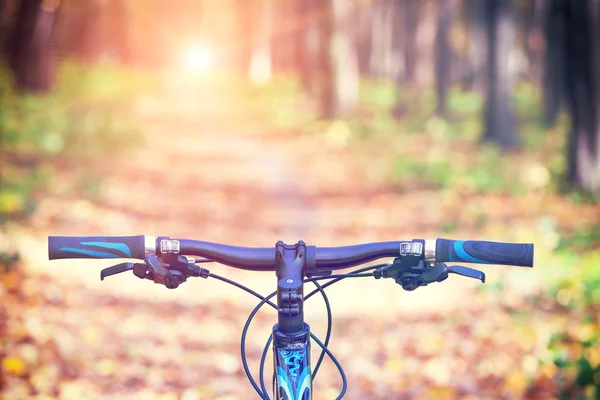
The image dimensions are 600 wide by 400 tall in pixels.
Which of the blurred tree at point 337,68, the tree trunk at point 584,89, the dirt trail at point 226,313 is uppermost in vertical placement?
the blurred tree at point 337,68

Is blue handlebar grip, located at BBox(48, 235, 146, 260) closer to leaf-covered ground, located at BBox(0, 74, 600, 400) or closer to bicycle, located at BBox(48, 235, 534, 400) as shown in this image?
bicycle, located at BBox(48, 235, 534, 400)

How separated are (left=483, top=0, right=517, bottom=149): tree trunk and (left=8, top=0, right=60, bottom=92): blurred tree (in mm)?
12939

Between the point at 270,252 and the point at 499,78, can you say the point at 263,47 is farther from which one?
the point at 270,252

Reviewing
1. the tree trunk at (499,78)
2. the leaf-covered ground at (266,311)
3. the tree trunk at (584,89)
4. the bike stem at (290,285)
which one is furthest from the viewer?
the tree trunk at (499,78)

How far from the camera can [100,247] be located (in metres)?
2.20

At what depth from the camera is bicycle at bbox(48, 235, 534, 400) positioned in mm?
2102

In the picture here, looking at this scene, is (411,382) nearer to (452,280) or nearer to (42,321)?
(452,280)

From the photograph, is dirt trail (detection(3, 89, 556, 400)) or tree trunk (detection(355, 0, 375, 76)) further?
tree trunk (detection(355, 0, 375, 76))

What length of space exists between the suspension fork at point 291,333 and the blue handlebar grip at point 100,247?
0.48m

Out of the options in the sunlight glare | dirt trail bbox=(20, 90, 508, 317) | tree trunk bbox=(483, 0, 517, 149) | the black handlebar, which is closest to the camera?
the black handlebar

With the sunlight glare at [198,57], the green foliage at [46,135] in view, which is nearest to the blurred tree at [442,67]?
the green foliage at [46,135]

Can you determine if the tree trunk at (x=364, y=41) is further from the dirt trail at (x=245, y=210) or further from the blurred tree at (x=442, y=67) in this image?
the dirt trail at (x=245, y=210)

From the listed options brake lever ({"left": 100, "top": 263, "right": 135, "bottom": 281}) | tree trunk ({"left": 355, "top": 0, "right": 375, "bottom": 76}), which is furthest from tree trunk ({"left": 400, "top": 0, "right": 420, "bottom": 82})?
brake lever ({"left": 100, "top": 263, "right": 135, "bottom": 281})

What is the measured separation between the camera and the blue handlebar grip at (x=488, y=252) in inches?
83.3
